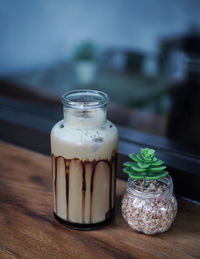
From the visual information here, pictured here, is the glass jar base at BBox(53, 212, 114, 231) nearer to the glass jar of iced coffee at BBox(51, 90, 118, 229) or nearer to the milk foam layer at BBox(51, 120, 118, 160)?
the glass jar of iced coffee at BBox(51, 90, 118, 229)

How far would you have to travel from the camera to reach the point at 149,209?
1.94 ft

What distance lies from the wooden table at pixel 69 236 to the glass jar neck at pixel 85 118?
194 mm

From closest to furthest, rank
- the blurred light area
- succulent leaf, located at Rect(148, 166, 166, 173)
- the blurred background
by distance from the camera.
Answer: succulent leaf, located at Rect(148, 166, 166, 173) → the blurred background → the blurred light area

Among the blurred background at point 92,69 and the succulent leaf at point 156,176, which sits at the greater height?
the succulent leaf at point 156,176

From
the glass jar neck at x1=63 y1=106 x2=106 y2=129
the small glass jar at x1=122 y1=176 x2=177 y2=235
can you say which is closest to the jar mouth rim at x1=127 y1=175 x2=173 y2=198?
the small glass jar at x1=122 y1=176 x2=177 y2=235

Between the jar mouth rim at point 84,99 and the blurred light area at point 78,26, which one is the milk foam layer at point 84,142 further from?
the blurred light area at point 78,26

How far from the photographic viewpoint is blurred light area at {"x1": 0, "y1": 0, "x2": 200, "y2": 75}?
1.95m

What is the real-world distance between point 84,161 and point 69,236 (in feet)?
0.46

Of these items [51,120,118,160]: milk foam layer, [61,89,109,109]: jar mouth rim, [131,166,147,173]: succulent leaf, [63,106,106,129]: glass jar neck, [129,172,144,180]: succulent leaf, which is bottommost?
[129,172,144,180]: succulent leaf

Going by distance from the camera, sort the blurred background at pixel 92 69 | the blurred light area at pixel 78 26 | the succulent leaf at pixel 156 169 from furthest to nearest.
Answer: the blurred light area at pixel 78 26
the blurred background at pixel 92 69
the succulent leaf at pixel 156 169

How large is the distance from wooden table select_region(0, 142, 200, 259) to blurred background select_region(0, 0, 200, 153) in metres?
0.23

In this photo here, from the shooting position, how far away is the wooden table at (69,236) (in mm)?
590

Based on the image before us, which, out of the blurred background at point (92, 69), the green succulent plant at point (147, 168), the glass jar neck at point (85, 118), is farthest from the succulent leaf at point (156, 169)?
the blurred background at point (92, 69)

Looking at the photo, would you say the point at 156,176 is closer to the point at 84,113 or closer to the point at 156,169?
the point at 156,169
